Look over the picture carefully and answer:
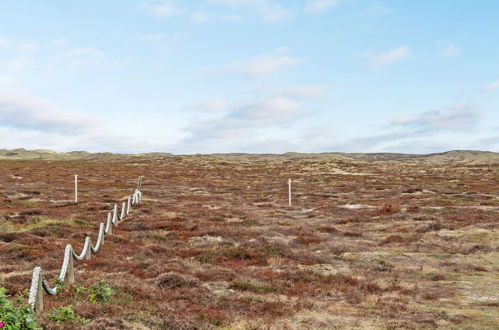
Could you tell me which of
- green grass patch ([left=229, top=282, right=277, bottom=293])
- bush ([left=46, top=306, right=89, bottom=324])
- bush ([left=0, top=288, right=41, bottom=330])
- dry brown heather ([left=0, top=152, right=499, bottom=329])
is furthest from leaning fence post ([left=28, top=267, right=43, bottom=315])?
green grass patch ([left=229, top=282, right=277, bottom=293])

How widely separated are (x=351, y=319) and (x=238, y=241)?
10.1 metres

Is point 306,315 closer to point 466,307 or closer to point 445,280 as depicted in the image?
point 466,307

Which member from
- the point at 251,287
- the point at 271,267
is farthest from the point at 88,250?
the point at 271,267

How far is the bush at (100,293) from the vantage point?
→ 912 cm

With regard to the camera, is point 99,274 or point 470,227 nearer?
point 99,274

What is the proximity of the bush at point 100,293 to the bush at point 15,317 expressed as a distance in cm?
288

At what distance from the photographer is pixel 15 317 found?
586 centimetres

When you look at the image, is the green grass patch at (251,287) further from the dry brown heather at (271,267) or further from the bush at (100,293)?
the bush at (100,293)

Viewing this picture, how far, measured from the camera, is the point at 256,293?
11.4m

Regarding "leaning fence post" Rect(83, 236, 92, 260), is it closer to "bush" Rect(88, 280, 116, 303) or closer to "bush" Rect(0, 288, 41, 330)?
"bush" Rect(88, 280, 116, 303)

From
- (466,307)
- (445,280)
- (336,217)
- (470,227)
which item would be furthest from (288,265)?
(336,217)

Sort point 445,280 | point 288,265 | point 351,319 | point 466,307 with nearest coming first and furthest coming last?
point 351,319 → point 466,307 → point 445,280 → point 288,265

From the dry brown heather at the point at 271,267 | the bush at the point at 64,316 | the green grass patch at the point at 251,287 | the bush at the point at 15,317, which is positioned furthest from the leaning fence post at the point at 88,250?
the bush at the point at 15,317

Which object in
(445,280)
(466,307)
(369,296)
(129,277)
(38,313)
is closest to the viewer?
(38,313)
